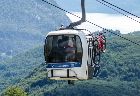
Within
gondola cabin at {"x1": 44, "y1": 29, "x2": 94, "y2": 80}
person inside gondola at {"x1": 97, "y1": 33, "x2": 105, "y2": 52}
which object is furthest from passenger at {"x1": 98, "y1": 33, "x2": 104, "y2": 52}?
gondola cabin at {"x1": 44, "y1": 29, "x2": 94, "y2": 80}

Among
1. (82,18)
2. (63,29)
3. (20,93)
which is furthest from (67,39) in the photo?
(20,93)

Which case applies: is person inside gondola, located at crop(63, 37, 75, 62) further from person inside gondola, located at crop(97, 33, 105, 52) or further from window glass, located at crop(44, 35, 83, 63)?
person inside gondola, located at crop(97, 33, 105, 52)

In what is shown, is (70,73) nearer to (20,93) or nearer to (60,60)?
(60,60)

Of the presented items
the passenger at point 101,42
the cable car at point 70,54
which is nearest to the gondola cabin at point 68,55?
the cable car at point 70,54

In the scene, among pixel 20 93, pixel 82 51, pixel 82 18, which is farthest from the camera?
pixel 20 93

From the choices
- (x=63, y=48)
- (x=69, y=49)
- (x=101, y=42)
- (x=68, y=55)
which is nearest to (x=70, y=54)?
(x=68, y=55)

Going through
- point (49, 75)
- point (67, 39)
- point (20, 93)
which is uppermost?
point (67, 39)

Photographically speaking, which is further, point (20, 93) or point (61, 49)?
point (20, 93)

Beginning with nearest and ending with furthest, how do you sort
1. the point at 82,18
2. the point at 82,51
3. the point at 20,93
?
the point at 82,18 → the point at 82,51 → the point at 20,93
